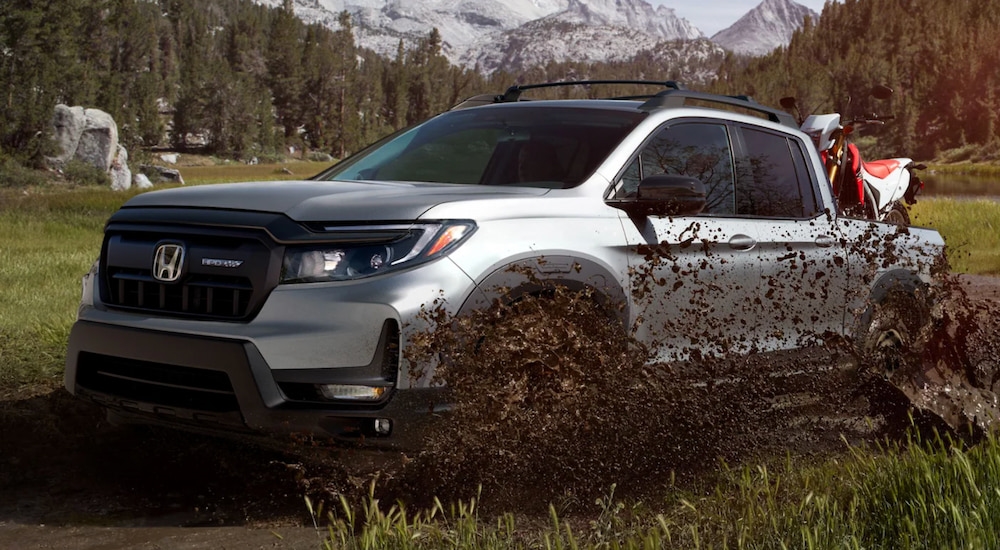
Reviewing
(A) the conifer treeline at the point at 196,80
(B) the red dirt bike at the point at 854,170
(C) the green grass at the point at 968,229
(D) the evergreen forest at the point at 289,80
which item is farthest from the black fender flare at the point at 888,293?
(A) the conifer treeline at the point at 196,80

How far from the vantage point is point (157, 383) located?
14.2 ft

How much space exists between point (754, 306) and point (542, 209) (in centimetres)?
132

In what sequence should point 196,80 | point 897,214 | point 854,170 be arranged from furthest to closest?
point 196,80 → point 897,214 → point 854,170

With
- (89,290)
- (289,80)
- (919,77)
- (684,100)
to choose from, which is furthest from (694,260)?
(289,80)

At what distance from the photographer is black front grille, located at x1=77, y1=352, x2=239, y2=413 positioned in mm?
4203

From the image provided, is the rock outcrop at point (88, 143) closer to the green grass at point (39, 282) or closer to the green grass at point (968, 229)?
the green grass at point (39, 282)

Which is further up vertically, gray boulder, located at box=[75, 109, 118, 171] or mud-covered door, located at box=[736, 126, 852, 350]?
mud-covered door, located at box=[736, 126, 852, 350]

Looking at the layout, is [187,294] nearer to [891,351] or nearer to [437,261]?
[437,261]

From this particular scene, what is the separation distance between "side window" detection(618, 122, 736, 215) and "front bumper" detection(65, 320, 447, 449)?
5.58ft

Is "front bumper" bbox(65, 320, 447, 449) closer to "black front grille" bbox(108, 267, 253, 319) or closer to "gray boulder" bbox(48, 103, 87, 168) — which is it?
"black front grille" bbox(108, 267, 253, 319)

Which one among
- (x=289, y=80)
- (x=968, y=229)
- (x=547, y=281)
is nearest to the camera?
(x=547, y=281)

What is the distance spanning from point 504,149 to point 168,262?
182 centimetres

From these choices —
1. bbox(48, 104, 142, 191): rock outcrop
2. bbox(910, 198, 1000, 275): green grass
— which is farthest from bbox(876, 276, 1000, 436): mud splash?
bbox(48, 104, 142, 191): rock outcrop

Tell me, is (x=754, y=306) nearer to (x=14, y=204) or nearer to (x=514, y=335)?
(x=514, y=335)
